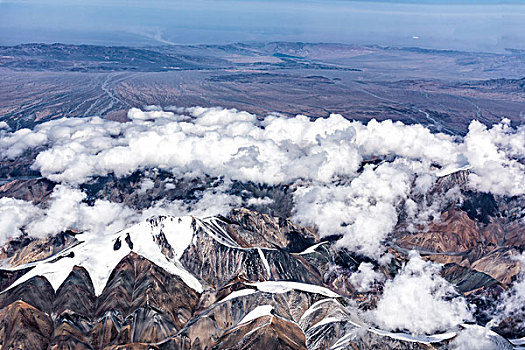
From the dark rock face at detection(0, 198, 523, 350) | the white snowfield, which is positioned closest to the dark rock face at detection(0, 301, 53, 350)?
the dark rock face at detection(0, 198, 523, 350)

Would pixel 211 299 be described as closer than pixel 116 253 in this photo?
Yes

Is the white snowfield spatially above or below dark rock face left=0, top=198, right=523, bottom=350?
above

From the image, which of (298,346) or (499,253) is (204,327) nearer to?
(298,346)

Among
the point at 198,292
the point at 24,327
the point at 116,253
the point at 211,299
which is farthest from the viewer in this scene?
the point at 116,253

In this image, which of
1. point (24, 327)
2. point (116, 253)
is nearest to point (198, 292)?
point (116, 253)

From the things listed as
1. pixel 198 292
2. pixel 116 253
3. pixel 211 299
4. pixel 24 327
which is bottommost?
pixel 198 292

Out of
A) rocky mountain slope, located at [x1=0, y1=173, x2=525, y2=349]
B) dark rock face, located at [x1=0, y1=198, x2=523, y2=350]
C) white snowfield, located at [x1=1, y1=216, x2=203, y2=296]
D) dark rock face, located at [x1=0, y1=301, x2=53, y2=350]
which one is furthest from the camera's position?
white snowfield, located at [x1=1, y1=216, x2=203, y2=296]

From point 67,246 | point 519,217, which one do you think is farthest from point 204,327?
point 519,217

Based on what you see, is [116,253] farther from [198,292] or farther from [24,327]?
[24,327]

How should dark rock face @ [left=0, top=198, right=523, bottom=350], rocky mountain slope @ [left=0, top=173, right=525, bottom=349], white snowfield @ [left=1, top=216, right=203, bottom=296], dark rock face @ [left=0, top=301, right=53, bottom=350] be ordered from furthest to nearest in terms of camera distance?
white snowfield @ [left=1, top=216, right=203, bottom=296]
rocky mountain slope @ [left=0, top=173, right=525, bottom=349]
dark rock face @ [left=0, top=198, right=523, bottom=350]
dark rock face @ [left=0, top=301, right=53, bottom=350]

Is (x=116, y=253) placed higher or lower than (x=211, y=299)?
higher

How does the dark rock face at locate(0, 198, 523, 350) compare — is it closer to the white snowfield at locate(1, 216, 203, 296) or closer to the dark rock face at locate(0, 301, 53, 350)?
the dark rock face at locate(0, 301, 53, 350)
